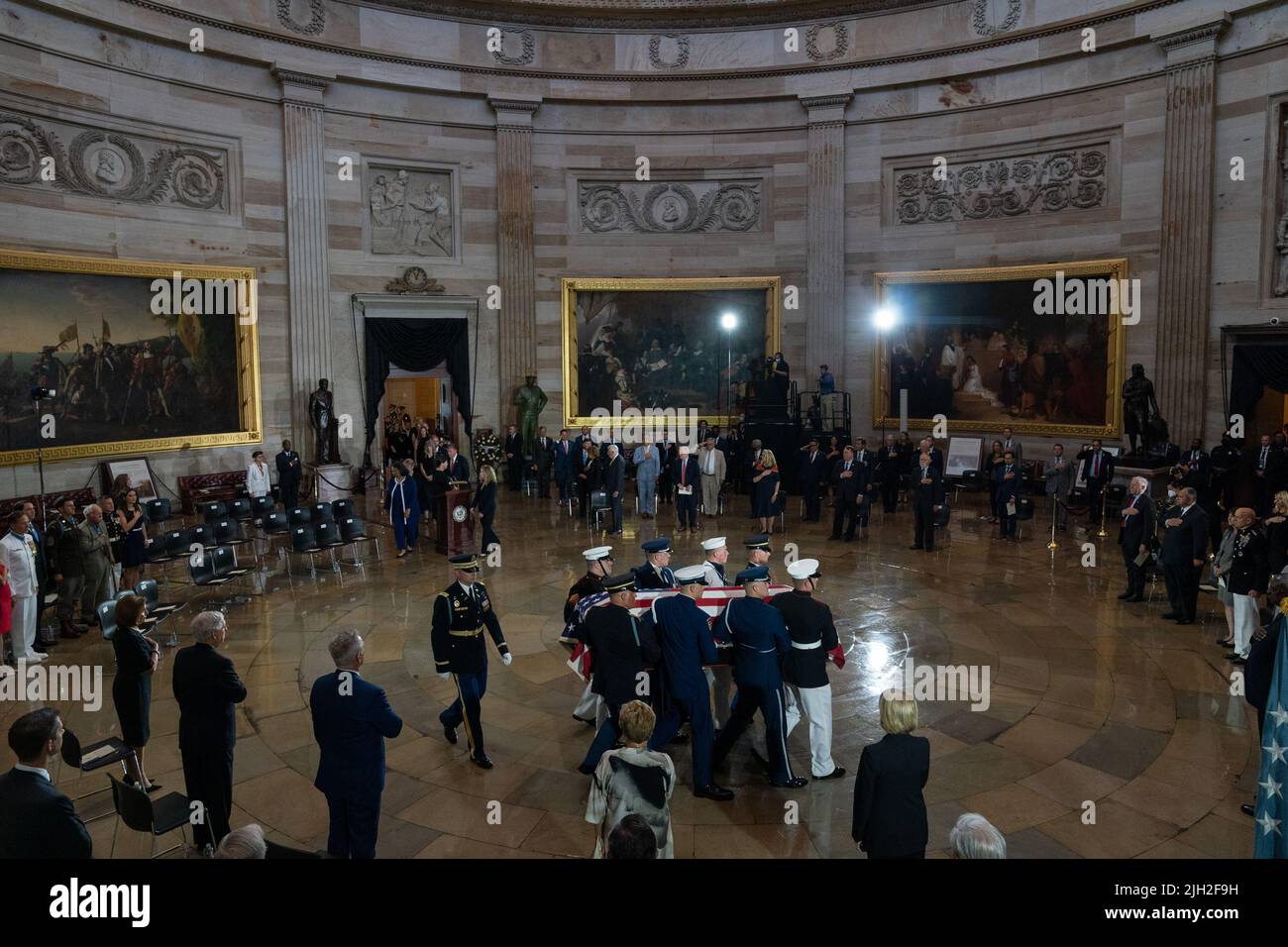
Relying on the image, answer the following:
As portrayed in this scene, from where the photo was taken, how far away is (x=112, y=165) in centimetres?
1859

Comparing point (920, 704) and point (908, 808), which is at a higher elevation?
point (908, 808)

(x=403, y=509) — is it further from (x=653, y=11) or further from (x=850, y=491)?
(x=653, y=11)

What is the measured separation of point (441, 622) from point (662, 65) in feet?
69.8

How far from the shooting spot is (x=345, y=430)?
22562mm

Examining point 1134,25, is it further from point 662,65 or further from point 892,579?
point 892,579

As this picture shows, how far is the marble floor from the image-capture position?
256 inches

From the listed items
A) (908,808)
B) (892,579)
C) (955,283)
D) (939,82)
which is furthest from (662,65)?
(908,808)

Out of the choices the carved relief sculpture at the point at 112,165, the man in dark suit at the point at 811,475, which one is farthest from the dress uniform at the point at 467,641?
the carved relief sculpture at the point at 112,165

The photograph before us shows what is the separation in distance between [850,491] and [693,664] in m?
10.00

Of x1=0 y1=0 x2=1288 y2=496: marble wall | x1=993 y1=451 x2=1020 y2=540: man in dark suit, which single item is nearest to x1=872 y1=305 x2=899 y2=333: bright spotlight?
x1=0 y1=0 x2=1288 y2=496: marble wall

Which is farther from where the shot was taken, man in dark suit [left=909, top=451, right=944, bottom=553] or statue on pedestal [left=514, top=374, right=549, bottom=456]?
statue on pedestal [left=514, top=374, right=549, bottom=456]

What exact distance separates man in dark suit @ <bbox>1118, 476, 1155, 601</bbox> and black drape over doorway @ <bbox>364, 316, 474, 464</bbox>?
53.2ft

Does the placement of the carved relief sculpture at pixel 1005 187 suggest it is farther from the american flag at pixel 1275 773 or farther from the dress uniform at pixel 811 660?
the american flag at pixel 1275 773

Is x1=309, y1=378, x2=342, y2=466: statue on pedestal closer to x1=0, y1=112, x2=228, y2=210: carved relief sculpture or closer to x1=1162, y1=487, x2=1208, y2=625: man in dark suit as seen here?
x1=0, y1=112, x2=228, y2=210: carved relief sculpture
